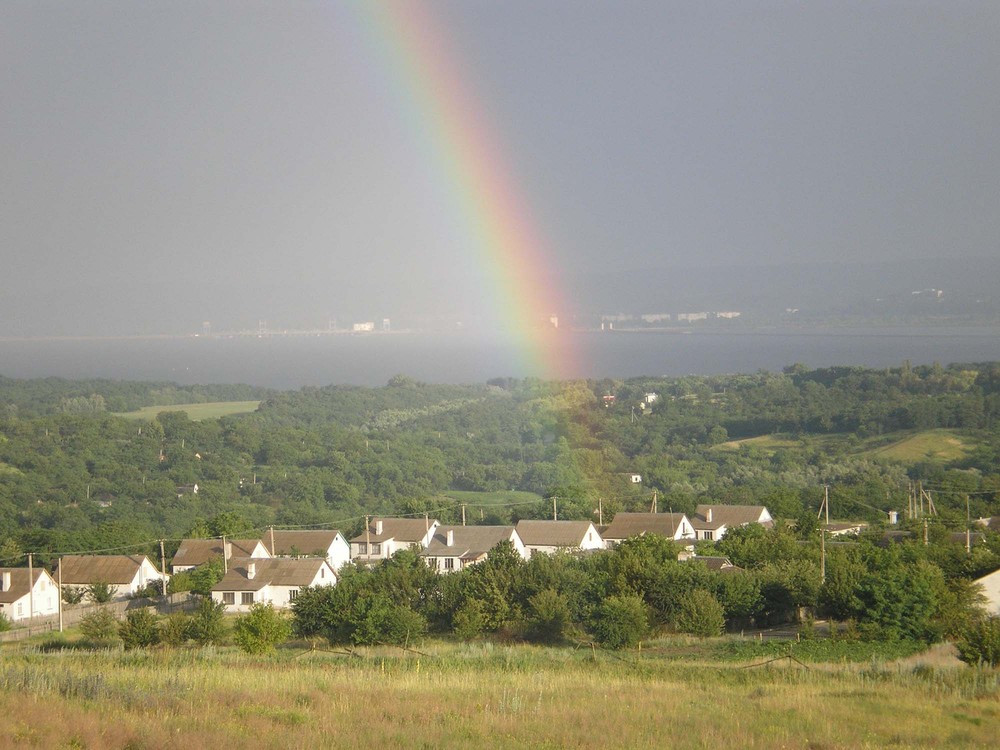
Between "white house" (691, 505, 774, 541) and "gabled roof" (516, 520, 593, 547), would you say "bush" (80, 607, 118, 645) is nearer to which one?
"gabled roof" (516, 520, 593, 547)

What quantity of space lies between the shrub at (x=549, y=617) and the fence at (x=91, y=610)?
725cm

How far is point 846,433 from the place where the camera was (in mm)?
50969

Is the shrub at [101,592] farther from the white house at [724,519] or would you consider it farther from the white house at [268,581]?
the white house at [724,519]

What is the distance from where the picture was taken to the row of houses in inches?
841

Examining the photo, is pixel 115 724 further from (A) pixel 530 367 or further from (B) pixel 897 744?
(A) pixel 530 367

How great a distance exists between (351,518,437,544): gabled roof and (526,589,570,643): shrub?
11871mm

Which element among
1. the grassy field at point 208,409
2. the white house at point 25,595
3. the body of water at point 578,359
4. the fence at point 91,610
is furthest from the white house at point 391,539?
the body of water at point 578,359

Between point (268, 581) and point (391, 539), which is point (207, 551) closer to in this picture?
point (268, 581)

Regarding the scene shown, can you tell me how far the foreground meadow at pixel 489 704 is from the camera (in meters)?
7.09

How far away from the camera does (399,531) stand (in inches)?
1106

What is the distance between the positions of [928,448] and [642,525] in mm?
21270

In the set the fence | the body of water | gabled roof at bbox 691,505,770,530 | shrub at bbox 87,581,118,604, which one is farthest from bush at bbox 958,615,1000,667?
the body of water

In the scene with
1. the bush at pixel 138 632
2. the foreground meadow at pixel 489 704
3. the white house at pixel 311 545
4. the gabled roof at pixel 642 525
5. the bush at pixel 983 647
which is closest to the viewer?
the foreground meadow at pixel 489 704

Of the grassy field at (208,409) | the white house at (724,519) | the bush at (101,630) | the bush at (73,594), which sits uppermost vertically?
the bush at (101,630)
